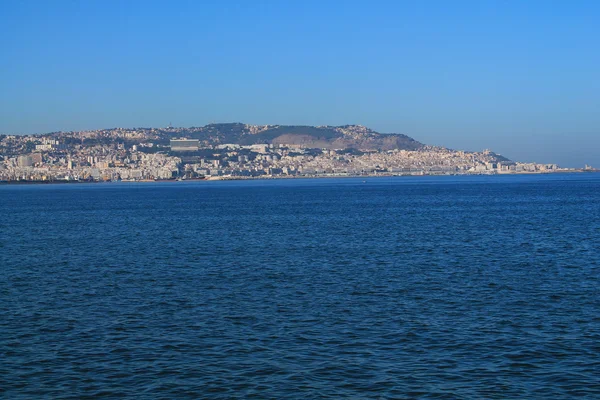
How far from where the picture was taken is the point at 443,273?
23.5 meters

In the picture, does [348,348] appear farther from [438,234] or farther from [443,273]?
[438,234]

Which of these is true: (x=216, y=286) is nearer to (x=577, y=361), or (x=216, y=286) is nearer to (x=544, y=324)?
(x=544, y=324)

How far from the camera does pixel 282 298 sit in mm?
19359

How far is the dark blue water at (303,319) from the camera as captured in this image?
40.8 ft

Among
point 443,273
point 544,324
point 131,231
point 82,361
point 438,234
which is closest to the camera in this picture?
point 82,361

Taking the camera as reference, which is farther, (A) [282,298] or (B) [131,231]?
(B) [131,231]

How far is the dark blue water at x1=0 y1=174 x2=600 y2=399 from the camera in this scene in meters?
12.4

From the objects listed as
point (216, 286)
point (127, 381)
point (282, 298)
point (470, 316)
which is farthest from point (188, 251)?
point (127, 381)

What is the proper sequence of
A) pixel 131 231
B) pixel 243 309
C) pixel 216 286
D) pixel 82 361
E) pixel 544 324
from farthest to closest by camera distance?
pixel 131 231
pixel 216 286
pixel 243 309
pixel 544 324
pixel 82 361

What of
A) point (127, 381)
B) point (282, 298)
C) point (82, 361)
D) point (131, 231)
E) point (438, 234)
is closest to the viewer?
point (127, 381)

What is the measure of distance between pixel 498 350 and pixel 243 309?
6237mm

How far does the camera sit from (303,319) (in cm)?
1678

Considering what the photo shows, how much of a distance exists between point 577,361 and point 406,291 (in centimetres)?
720

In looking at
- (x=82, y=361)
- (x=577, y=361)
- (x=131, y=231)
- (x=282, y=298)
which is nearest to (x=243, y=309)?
(x=282, y=298)
